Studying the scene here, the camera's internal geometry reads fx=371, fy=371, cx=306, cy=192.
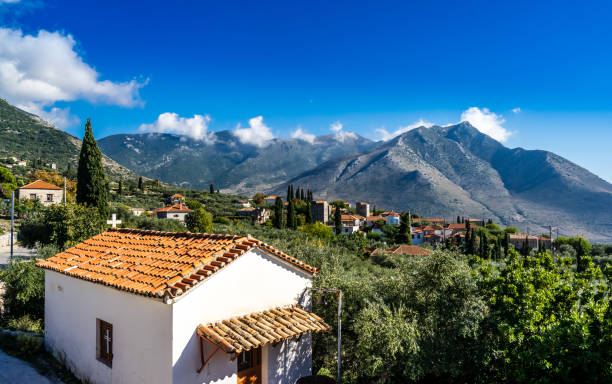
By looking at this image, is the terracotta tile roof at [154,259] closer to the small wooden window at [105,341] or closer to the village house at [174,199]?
the small wooden window at [105,341]

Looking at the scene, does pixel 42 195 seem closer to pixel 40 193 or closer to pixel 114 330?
pixel 40 193

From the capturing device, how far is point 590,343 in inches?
241

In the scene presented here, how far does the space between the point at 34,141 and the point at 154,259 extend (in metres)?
119

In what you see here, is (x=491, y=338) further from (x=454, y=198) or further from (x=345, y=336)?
(x=454, y=198)

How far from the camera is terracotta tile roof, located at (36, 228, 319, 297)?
7.36 metres

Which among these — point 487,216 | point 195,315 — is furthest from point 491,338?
point 487,216

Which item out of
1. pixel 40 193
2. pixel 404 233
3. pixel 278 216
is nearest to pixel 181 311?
pixel 278 216

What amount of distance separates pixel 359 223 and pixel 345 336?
3350 inches

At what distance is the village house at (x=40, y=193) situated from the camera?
49719mm

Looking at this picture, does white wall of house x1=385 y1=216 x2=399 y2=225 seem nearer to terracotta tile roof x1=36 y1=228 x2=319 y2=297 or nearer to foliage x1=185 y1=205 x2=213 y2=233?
foliage x1=185 y1=205 x2=213 y2=233

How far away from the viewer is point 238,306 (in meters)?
8.14

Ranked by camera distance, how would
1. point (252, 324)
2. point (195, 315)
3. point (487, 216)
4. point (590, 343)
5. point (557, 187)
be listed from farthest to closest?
point (557, 187), point (487, 216), point (252, 324), point (195, 315), point (590, 343)

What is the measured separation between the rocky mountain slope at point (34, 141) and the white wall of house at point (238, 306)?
96.1m

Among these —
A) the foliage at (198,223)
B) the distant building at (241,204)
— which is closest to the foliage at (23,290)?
the foliage at (198,223)
